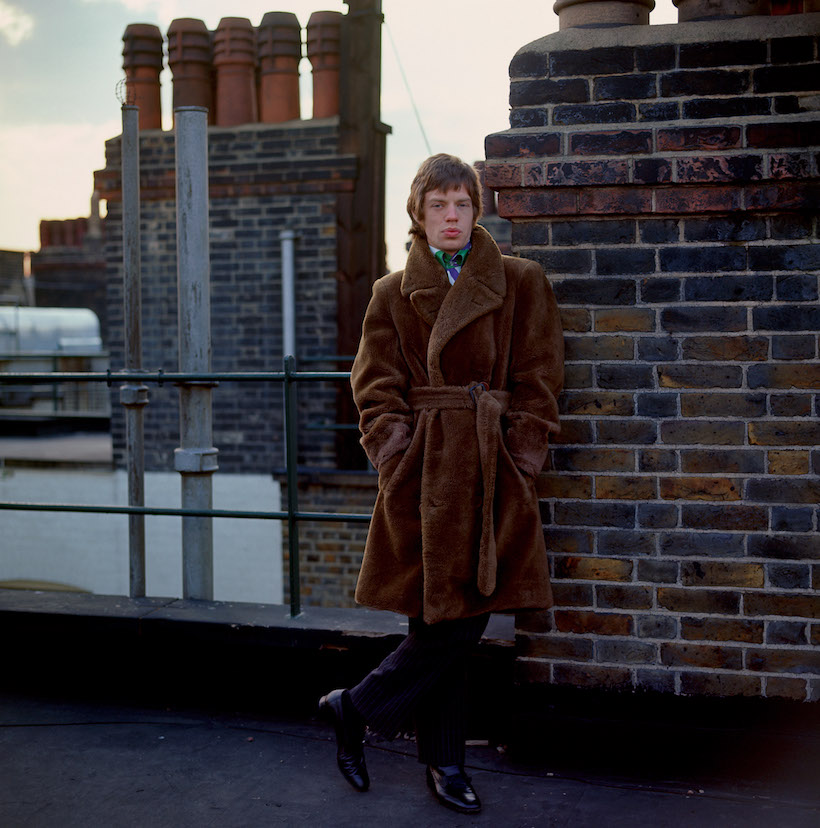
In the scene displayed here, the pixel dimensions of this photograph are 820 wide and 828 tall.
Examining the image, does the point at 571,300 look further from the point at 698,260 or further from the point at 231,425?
the point at 231,425

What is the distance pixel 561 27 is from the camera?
10.4ft

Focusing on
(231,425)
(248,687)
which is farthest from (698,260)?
(231,425)

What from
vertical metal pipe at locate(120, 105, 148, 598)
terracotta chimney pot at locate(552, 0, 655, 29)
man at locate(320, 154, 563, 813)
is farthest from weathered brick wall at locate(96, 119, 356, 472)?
man at locate(320, 154, 563, 813)

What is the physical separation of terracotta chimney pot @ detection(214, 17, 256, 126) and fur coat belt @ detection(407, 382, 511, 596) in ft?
21.0

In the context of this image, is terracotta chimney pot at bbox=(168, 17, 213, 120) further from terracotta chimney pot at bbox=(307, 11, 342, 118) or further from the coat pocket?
the coat pocket

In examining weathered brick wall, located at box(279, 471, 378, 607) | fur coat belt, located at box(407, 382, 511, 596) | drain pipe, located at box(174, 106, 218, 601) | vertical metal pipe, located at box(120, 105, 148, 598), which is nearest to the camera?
fur coat belt, located at box(407, 382, 511, 596)

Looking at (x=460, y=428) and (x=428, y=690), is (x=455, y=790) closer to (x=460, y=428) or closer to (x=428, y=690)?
(x=428, y=690)

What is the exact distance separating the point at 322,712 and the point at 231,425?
5.81m

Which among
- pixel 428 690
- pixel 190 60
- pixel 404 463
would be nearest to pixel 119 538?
pixel 190 60

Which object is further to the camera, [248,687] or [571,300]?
[248,687]

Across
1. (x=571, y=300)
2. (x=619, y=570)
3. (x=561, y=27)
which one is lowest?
(x=619, y=570)

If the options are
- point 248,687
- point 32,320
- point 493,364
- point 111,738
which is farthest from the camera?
point 32,320

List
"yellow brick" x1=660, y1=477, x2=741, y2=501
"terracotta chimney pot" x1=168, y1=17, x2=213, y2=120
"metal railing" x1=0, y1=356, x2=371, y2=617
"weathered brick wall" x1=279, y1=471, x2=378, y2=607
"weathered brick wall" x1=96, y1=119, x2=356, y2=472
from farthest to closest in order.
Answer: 1. "terracotta chimney pot" x1=168, y1=17, x2=213, y2=120
2. "weathered brick wall" x1=96, y1=119, x2=356, y2=472
3. "weathered brick wall" x1=279, y1=471, x2=378, y2=607
4. "metal railing" x1=0, y1=356, x2=371, y2=617
5. "yellow brick" x1=660, y1=477, x2=741, y2=501

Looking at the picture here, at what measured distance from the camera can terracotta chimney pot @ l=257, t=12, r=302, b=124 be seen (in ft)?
27.9
